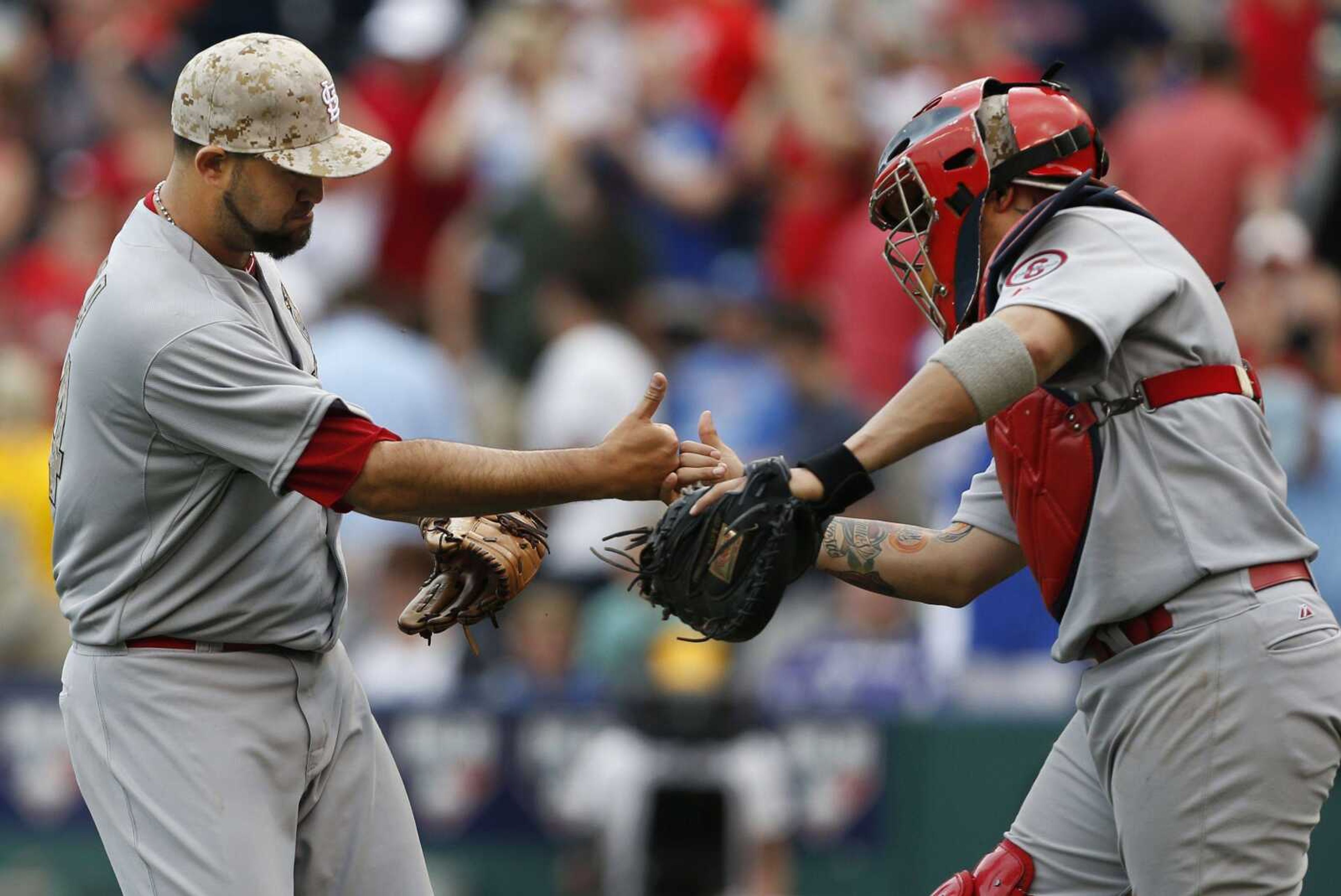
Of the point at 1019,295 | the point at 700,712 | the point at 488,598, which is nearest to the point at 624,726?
the point at 700,712

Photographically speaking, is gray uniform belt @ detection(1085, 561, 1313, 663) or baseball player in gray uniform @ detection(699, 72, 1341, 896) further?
gray uniform belt @ detection(1085, 561, 1313, 663)

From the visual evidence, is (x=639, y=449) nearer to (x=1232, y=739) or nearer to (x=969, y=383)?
(x=969, y=383)

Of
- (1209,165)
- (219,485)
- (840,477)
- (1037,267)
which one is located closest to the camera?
(840,477)

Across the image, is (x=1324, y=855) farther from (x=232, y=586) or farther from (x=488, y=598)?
(x=232, y=586)

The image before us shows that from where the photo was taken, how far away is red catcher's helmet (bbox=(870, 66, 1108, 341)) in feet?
15.9

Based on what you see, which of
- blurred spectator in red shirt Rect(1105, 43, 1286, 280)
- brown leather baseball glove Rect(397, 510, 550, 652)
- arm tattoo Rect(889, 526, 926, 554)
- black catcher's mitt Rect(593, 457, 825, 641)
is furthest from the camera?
blurred spectator in red shirt Rect(1105, 43, 1286, 280)

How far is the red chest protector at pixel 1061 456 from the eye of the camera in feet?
15.1

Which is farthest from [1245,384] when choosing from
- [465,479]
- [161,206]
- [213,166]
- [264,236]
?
[161,206]

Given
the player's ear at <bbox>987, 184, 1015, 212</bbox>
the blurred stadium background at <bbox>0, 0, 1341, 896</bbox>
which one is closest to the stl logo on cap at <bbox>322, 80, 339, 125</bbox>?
the player's ear at <bbox>987, 184, 1015, 212</bbox>

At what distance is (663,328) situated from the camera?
1117 centimetres

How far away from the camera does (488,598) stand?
5223mm

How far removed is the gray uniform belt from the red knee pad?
646 millimetres

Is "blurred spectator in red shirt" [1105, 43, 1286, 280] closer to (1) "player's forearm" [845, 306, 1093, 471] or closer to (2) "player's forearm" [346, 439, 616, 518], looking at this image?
(1) "player's forearm" [845, 306, 1093, 471]

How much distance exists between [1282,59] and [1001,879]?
678 centimetres
